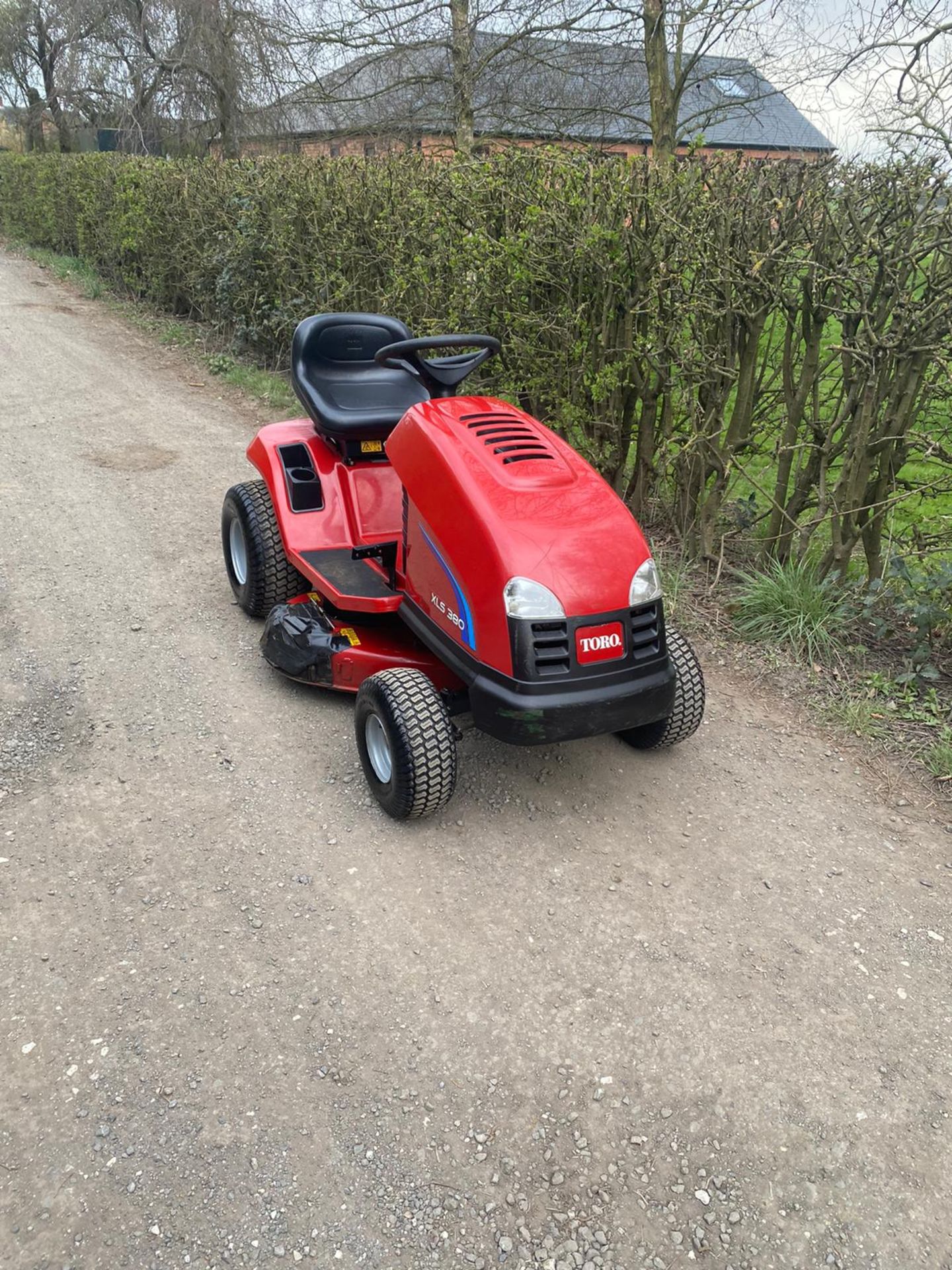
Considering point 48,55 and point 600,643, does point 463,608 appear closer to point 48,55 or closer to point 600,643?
point 600,643

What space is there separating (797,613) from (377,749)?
7.17 feet

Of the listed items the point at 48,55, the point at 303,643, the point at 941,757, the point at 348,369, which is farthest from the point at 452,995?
the point at 48,55

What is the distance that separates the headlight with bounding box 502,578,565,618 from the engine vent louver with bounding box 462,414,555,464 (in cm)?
53

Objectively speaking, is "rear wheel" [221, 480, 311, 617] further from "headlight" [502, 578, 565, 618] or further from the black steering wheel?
"headlight" [502, 578, 565, 618]

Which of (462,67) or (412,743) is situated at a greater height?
(462,67)

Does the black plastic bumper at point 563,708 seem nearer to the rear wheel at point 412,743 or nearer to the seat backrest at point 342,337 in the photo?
the rear wheel at point 412,743

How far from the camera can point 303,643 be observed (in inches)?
146

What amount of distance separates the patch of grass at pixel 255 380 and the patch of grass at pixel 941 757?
6.33 m

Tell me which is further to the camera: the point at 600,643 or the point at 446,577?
the point at 446,577

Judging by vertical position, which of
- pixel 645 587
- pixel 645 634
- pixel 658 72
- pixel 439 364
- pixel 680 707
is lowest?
pixel 680 707

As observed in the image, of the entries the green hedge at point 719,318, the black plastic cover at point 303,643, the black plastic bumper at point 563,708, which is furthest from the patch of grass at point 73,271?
the black plastic bumper at point 563,708

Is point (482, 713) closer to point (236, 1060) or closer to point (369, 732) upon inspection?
point (369, 732)

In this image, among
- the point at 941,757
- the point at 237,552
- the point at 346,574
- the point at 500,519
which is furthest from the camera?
the point at 237,552

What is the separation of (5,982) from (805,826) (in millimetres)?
2526
